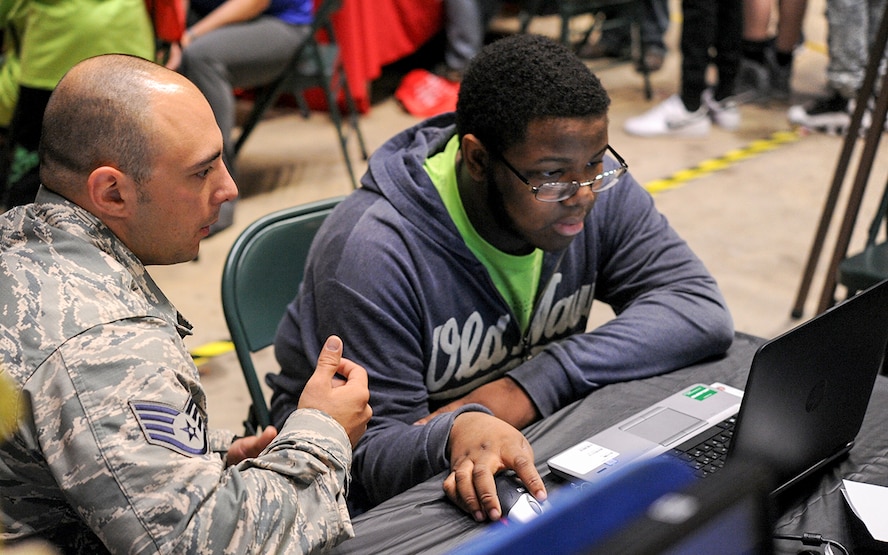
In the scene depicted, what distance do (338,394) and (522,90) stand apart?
721 mm

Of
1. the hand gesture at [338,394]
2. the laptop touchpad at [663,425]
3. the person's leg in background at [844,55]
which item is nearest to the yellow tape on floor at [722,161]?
the person's leg in background at [844,55]

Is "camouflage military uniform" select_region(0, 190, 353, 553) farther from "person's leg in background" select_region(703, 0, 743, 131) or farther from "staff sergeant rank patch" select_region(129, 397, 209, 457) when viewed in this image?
"person's leg in background" select_region(703, 0, 743, 131)

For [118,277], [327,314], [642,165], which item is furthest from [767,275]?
[118,277]

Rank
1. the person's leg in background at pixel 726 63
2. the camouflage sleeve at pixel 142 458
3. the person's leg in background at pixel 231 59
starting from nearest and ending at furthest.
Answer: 1. the camouflage sleeve at pixel 142 458
2. the person's leg in background at pixel 231 59
3. the person's leg in background at pixel 726 63

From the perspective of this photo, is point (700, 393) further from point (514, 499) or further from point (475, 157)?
point (475, 157)

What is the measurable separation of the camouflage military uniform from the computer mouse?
25 centimetres

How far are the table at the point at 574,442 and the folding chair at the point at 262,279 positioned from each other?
0.66m

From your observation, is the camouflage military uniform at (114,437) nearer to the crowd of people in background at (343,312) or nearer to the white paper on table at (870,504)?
the crowd of people in background at (343,312)

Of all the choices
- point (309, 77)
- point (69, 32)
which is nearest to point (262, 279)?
point (69, 32)

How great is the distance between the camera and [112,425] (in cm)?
99

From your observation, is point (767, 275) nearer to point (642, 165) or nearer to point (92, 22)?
point (642, 165)

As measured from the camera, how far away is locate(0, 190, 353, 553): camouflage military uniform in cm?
98

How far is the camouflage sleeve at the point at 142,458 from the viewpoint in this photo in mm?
980

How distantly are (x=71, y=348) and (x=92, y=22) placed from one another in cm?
256
